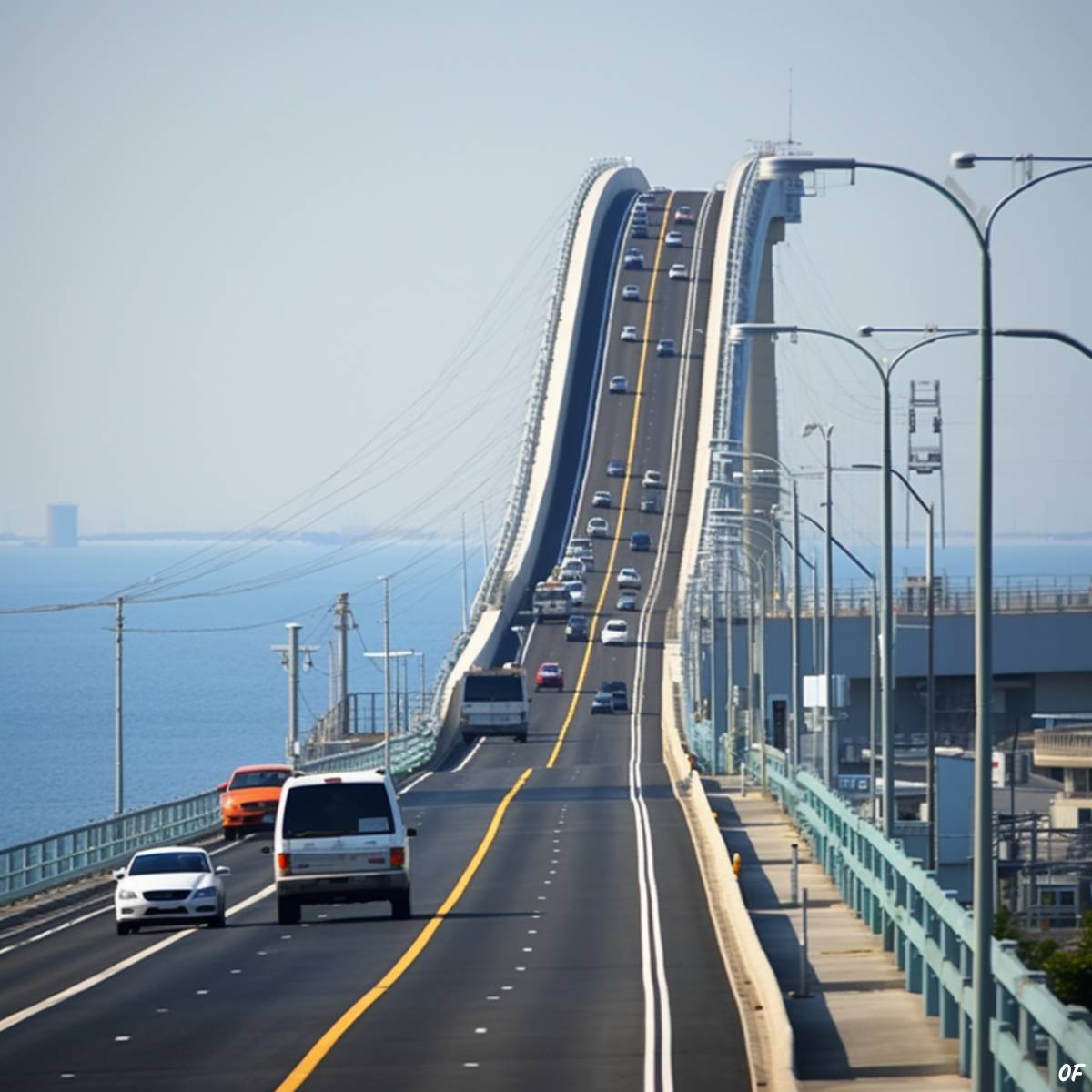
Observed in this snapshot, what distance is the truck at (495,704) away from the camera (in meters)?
103

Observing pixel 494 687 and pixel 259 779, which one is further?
pixel 494 687

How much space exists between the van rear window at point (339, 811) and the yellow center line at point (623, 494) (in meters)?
55.6

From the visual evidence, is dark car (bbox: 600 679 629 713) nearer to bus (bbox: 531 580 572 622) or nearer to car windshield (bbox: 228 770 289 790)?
bus (bbox: 531 580 572 622)

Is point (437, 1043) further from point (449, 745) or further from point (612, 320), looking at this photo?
point (612, 320)

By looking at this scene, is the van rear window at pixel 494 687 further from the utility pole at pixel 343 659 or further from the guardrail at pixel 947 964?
the guardrail at pixel 947 964

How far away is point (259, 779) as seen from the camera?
60.8 m

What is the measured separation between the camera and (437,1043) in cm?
2334

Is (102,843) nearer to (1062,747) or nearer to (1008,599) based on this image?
(1062,747)

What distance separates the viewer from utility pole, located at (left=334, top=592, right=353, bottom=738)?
4318 inches

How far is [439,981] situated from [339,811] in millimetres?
7906

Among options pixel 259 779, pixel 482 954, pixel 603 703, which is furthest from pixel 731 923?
pixel 603 703

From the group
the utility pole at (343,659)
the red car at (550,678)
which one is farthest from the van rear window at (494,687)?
the red car at (550,678)

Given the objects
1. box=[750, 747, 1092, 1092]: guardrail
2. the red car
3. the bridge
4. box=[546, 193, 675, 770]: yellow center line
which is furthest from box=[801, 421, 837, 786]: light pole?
the red car

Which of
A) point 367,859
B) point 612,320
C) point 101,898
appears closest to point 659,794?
point 101,898
